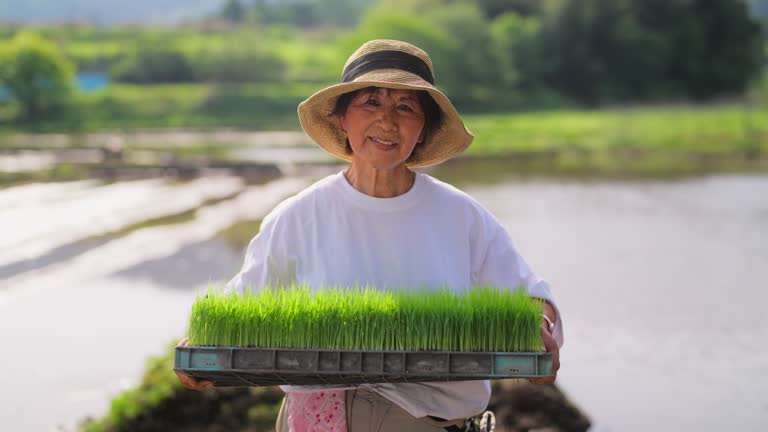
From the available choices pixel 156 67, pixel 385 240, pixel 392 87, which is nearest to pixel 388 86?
pixel 392 87

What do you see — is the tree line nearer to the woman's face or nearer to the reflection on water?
the reflection on water

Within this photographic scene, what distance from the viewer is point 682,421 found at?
6.88 meters

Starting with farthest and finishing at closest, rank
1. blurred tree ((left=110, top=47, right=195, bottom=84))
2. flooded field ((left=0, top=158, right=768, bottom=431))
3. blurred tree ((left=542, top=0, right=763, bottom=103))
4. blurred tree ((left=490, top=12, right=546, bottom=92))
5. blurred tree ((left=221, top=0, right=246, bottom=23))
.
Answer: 1. blurred tree ((left=221, top=0, right=246, bottom=23))
2. blurred tree ((left=542, top=0, right=763, bottom=103))
3. blurred tree ((left=490, top=12, right=546, bottom=92))
4. blurred tree ((left=110, top=47, right=195, bottom=84))
5. flooded field ((left=0, top=158, right=768, bottom=431))

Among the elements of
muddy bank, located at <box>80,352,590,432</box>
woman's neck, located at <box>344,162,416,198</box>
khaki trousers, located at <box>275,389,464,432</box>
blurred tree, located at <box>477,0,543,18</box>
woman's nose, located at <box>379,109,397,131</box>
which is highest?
blurred tree, located at <box>477,0,543,18</box>

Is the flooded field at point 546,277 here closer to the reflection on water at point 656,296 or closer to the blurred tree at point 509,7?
the reflection on water at point 656,296

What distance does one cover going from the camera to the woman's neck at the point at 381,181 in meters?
3.22

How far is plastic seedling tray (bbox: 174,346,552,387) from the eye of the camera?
9.30 ft

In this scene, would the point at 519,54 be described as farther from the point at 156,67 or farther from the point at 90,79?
the point at 90,79

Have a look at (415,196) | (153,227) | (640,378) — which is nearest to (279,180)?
(153,227)

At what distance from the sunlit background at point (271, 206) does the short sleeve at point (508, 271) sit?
334 centimetres

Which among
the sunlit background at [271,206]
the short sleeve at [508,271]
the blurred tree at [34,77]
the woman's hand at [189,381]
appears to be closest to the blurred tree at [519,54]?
the sunlit background at [271,206]

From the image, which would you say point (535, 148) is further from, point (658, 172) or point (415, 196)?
point (415, 196)

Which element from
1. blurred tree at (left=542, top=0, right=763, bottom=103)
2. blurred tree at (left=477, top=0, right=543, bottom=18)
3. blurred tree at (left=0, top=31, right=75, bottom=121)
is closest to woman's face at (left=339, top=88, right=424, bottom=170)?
blurred tree at (left=0, top=31, right=75, bottom=121)

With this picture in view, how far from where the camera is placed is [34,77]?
161ft
